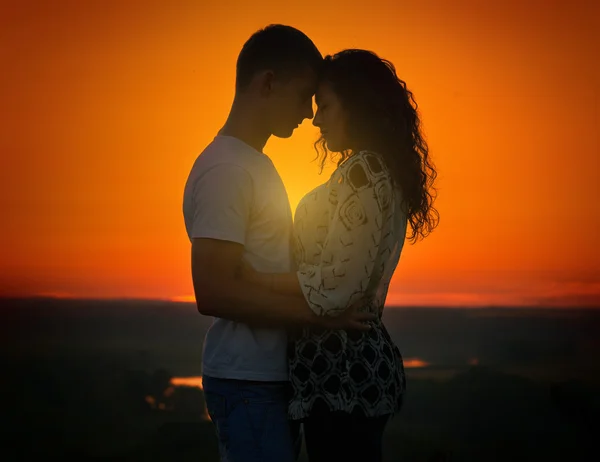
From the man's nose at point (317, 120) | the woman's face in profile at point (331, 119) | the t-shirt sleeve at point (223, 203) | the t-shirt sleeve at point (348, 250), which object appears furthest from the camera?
the man's nose at point (317, 120)

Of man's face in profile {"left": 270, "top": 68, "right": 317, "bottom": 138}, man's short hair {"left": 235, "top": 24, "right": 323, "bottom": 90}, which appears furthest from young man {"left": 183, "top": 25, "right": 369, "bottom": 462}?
man's short hair {"left": 235, "top": 24, "right": 323, "bottom": 90}

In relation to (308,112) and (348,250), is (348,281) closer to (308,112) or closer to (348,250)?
(348,250)

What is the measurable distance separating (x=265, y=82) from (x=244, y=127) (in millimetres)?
267

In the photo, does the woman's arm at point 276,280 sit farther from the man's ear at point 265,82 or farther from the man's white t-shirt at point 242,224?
the man's ear at point 265,82

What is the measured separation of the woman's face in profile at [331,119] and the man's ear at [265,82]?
243 mm

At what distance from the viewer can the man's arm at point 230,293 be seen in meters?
3.09

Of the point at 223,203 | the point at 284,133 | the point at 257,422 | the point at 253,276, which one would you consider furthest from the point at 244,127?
the point at 257,422

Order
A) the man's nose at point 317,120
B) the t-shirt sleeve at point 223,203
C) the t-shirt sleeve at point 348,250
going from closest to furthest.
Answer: the t-shirt sleeve at point 348,250
the t-shirt sleeve at point 223,203
the man's nose at point 317,120

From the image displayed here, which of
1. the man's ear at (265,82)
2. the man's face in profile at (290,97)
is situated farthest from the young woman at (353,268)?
the man's ear at (265,82)

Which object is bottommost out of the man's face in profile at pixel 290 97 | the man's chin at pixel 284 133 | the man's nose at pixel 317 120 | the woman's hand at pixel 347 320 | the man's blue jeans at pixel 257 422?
the man's blue jeans at pixel 257 422

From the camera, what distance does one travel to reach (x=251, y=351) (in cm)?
314

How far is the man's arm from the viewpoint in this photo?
3086 millimetres

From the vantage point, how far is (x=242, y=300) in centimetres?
310

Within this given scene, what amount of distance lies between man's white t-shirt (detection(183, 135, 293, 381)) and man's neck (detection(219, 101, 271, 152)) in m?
0.08
